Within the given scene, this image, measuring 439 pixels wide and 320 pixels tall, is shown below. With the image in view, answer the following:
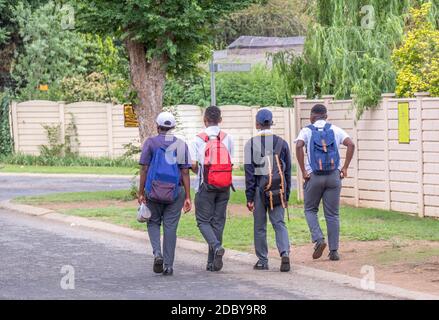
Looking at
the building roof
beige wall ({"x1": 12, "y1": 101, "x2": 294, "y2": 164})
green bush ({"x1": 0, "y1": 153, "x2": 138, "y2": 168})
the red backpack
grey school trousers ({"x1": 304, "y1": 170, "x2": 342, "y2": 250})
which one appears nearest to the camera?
the red backpack

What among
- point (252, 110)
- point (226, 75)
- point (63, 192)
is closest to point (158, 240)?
point (63, 192)

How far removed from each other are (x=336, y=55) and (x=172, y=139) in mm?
9360

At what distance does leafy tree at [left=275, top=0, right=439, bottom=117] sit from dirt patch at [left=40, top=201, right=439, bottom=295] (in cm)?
594

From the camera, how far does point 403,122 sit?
57.8 feet

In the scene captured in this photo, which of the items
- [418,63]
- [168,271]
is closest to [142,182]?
[168,271]

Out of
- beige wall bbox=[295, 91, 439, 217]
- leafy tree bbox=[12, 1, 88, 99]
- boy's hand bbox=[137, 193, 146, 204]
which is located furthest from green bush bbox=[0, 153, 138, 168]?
boy's hand bbox=[137, 193, 146, 204]

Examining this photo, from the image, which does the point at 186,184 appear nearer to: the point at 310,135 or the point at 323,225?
the point at 310,135

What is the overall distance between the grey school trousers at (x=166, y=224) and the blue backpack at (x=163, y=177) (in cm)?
14

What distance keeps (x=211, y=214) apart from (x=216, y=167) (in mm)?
591

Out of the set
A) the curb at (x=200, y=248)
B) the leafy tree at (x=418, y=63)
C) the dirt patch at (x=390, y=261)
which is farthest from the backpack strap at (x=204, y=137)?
the leafy tree at (x=418, y=63)

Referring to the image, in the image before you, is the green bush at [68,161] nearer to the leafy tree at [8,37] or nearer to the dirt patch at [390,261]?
the leafy tree at [8,37]

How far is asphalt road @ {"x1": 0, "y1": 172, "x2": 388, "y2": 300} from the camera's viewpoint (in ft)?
35.7

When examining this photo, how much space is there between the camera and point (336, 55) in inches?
835

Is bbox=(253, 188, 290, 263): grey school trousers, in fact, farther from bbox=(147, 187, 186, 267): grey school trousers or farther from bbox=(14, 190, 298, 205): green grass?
bbox=(14, 190, 298, 205): green grass
